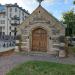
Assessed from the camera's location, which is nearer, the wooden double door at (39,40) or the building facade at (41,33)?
the building facade at (41,33)

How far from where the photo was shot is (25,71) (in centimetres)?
1263

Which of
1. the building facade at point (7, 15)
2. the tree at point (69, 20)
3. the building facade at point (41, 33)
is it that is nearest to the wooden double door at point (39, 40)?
the building facade at point (41, 33)

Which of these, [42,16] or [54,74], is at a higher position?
[42,16]

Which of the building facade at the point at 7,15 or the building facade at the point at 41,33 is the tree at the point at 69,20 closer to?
the building facade at the point at 41,33

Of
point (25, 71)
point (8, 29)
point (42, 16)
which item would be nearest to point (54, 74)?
point (25, 71)

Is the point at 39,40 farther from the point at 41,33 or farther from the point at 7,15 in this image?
the point at 7,15

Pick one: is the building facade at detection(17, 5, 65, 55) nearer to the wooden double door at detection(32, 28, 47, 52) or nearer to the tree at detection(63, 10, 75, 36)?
the wooden double door at detection(32, 28, 47, 52)

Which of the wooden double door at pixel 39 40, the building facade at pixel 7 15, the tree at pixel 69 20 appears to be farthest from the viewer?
the building facade at pixel 7 15

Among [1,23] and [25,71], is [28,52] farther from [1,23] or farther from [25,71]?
[1,23]

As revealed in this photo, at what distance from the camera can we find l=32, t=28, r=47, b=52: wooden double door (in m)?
22.2

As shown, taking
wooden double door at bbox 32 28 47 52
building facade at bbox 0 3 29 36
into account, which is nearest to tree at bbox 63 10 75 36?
wooden double door at bbox 32 28 47 52

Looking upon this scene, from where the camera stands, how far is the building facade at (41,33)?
2153cm

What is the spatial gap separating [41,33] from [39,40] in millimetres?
819

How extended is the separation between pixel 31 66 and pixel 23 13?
242 feet
